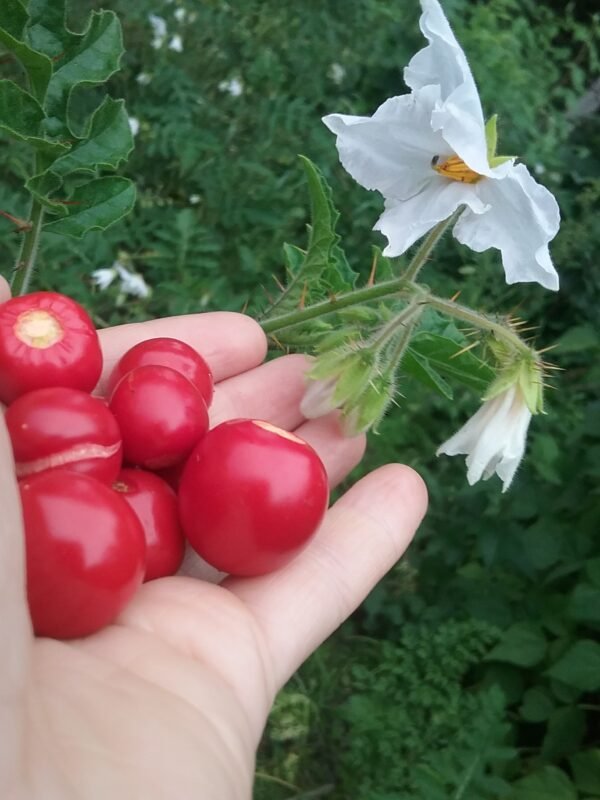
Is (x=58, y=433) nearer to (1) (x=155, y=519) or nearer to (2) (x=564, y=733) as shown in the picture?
(1) (x=155, y=519)

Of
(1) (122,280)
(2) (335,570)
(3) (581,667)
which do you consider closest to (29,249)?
(2) (335,570)

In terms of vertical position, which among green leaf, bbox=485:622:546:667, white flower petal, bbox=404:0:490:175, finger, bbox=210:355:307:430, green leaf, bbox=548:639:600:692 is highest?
white flower petal, bbox=404:0:490:175

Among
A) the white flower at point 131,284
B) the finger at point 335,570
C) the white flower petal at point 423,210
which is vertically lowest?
the white flower at point 131,284

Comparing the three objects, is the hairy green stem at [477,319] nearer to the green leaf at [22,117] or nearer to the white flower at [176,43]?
the green leaf at [22,117]

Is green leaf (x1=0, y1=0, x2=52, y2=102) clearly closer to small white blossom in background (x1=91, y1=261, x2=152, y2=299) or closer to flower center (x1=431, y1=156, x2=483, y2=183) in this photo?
flower center (x1=431, y1=156, x2=483, y2=183)

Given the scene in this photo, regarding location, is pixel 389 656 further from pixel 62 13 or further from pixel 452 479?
pixel 62 13

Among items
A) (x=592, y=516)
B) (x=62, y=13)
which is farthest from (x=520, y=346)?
(x=592, y=516)

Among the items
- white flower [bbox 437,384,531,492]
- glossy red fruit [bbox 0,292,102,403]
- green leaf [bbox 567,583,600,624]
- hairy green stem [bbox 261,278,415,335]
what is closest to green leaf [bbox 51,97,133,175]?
glossy red fruit [bbox 0,292,102,403]

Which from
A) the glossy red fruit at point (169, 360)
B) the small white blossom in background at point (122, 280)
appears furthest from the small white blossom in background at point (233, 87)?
the glossy red fruit at point (169, 360)
